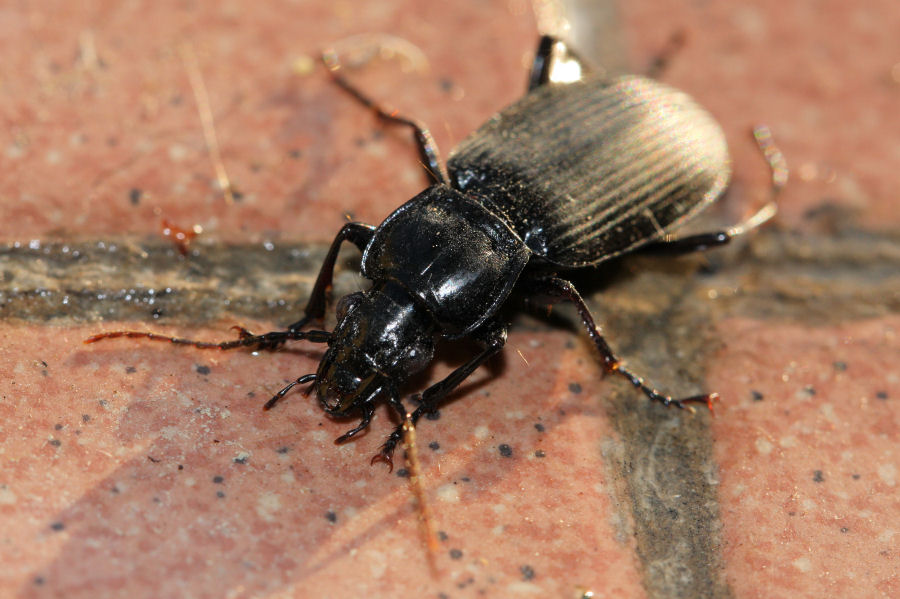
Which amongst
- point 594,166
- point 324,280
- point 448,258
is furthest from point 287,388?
point 594,166

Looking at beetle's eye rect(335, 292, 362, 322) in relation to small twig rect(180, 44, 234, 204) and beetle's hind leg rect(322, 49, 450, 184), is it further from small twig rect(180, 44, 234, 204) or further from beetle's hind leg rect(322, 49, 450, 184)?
beetle's hind leg rect(322, 49, 450, 184)

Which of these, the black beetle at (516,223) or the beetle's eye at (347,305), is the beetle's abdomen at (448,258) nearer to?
the black beetle at (516,223)

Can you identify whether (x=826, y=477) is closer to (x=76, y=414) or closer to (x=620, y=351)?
(x=620, y=351)

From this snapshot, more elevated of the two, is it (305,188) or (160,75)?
(160,75)

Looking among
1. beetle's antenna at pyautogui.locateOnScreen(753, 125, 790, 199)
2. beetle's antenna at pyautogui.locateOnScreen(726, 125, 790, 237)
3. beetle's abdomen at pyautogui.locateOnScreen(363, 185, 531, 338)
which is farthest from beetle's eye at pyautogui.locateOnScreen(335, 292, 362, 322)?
beetle's antenna at pyautogui.locateOnScreen(753, 125, 790, 199)

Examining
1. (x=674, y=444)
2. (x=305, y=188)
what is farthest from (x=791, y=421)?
(x=305, y=188)

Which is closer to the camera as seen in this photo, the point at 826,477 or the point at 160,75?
the point at 826,477
